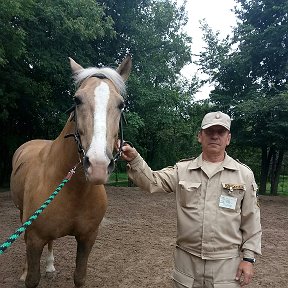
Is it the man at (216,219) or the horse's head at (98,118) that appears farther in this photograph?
the man at (216,219)

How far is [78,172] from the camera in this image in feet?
8.92

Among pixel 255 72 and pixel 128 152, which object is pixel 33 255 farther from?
pixel 255 72

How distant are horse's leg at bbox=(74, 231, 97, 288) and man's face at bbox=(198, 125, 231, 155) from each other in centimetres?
146

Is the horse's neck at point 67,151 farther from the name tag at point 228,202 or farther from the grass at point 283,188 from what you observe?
the grass at point 283,188

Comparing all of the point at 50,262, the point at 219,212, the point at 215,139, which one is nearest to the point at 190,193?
the point at 219,212

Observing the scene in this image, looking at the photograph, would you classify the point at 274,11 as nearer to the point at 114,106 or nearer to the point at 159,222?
the point at 159,222

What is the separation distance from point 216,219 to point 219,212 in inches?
1.9

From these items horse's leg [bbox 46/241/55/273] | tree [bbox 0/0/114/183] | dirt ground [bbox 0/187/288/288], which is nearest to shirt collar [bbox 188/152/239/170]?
dirt ground [bbox 0/187/288/288]

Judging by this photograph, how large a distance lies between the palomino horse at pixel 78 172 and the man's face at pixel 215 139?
0.61m

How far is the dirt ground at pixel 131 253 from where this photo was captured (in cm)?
421

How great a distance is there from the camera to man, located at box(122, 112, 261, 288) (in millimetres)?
2186

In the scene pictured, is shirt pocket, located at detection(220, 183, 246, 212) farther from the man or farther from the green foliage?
the green foliage

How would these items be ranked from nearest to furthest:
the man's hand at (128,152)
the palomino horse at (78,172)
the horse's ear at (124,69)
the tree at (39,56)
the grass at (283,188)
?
the palomino horse at (78,172) → the man's hand at (128,152) → the horse's ear at (124,69) → the tree at (39,56) → the grass at (283,188)

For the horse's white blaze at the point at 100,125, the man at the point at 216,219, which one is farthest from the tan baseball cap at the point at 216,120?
the horse's white blaze at the point at 100,125
